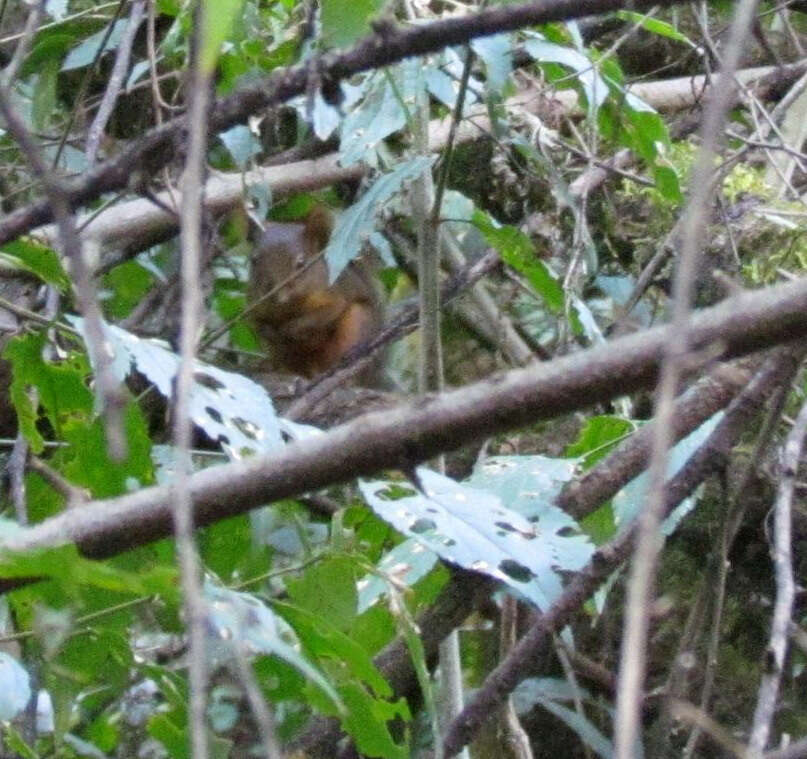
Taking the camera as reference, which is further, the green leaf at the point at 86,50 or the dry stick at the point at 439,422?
the green leaf at the point at 86,50

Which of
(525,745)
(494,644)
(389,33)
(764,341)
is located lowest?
(494,644)

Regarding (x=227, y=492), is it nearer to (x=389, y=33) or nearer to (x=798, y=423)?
(x=389, y=33)

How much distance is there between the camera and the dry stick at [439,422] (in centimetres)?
89

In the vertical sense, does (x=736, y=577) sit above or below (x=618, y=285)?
below

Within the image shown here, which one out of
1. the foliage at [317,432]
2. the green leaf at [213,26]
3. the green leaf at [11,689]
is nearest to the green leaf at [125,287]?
the foliage at [317,432]

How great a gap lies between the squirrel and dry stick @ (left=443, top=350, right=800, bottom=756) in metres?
2.24

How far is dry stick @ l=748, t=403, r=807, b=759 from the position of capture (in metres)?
1.30

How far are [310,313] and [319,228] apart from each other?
369 mm

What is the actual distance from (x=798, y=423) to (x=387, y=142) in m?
1.40

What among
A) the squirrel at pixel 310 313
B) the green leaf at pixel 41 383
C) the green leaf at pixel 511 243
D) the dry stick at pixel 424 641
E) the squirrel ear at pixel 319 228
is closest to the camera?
the green leaf at pixel 41 383

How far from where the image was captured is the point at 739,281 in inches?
90.4

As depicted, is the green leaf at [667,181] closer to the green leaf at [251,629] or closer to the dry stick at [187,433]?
the green leaf at [251,629]

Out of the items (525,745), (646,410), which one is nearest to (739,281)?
(646,410)

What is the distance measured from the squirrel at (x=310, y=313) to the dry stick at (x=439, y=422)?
111 inches
